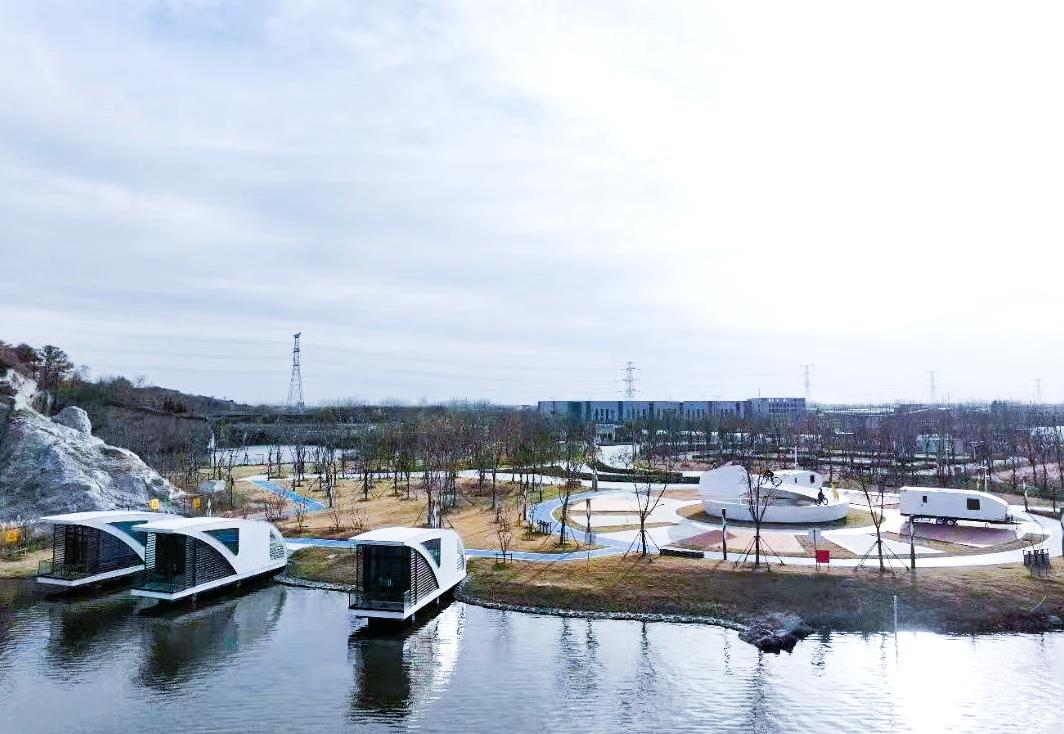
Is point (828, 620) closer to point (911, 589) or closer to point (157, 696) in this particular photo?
point (911, 589)

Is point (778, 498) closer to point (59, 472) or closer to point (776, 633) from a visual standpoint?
point (776, 633)

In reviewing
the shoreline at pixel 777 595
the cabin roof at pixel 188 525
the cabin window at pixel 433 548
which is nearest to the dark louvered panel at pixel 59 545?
the cabin roof at pixel 188 525

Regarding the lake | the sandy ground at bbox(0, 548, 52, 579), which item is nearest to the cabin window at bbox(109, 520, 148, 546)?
the sandy ground at bbox(0, 548, 52, 579)

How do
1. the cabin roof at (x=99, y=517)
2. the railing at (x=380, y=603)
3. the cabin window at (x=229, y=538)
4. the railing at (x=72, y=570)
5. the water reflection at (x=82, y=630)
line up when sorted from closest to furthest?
1. the water reflection at (x=82, y=630)
2. the railing at (x=380, y=603)
3. the cabin window at (x=229, y=538)
4. the railing at (x=72, y=570)
5. the cabin roof at (x=99, y=517)

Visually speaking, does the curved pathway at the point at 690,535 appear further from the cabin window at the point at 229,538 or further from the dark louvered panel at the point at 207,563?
the dark louvered panel at the point at 207,563

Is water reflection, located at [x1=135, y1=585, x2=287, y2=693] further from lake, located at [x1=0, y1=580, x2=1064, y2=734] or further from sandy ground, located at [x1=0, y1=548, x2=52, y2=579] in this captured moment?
sandy ground, located at [x1=0, y1=548, x2=52, y2=579]

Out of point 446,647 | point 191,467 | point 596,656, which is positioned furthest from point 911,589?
point 191,467
